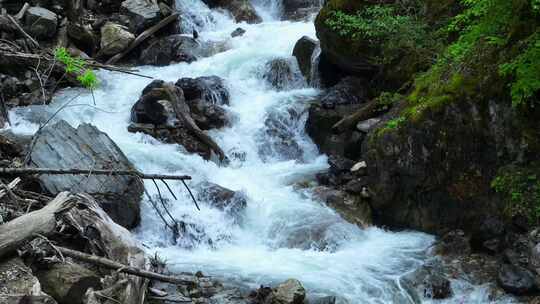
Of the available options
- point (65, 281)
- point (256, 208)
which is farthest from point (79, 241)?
point (256, 208)

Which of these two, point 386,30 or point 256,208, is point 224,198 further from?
point 386,30

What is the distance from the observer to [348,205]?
31.6 feet

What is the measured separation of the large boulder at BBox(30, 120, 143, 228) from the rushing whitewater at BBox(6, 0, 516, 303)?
0.50m

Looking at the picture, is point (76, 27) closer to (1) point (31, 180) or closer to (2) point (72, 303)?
(1) point (31, 180)

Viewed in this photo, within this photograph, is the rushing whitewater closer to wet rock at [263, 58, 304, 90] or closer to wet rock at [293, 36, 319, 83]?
wet rock at [263, 58, 304, 90]

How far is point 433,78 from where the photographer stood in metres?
9.03

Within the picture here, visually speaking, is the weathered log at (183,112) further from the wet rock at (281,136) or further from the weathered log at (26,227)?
the weathered log at (26,227)

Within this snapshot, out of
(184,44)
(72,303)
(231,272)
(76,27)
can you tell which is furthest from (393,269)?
(76,27)

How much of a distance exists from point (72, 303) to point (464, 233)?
5970mm

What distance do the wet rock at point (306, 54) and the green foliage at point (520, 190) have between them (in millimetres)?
7309

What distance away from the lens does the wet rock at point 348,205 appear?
9.34 meters

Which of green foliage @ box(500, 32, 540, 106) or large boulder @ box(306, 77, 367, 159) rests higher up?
Answer: green foliage @ box(500, 32, 540, 106)

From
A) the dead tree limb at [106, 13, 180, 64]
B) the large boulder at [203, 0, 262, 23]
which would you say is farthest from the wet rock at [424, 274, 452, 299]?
the large boulder at [203, 0, 262, 23]

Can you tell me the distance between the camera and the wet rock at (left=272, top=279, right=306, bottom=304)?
661 centimetres
